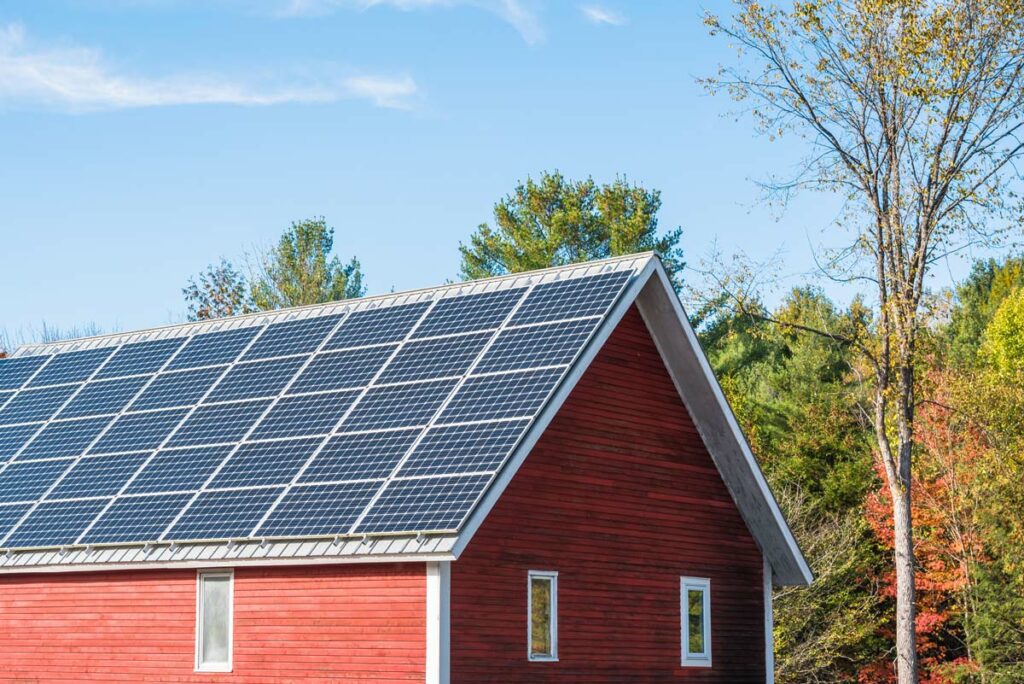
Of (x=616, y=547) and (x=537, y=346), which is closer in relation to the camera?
(x=537, y=346)

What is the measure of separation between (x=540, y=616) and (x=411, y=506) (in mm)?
3300

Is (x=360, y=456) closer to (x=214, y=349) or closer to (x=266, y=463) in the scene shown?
(x=266, y=463)

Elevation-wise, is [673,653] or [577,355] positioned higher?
[577,355]

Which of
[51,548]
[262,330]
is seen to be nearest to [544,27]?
[262,330]

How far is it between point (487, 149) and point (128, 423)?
138 feet

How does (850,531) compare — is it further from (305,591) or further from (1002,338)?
(305,591)

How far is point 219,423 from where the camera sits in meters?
26.5

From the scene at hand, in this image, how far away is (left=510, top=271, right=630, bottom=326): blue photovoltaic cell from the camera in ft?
81.4

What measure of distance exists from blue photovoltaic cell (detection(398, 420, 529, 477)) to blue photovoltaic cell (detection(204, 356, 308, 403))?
15.7 feet

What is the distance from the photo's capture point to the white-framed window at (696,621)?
2678cm

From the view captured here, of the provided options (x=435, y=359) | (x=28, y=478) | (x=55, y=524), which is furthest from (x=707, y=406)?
(x=28, y=478)

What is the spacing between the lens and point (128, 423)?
28.1 m

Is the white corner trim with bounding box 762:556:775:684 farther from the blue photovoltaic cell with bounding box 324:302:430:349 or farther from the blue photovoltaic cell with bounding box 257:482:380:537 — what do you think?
the blue photovoltaic cell with bounding box 257:482:380:537

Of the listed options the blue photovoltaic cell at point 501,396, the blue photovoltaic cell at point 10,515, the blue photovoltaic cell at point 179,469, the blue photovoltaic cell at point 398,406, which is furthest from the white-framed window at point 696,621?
the blue photovoltaic cell at point 10,515
